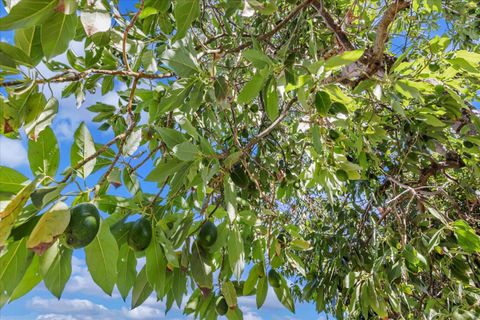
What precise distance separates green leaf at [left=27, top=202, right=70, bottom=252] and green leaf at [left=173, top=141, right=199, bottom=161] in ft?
1.05

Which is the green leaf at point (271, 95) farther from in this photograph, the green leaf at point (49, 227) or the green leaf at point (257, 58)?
the green leaf at point (49, 227)

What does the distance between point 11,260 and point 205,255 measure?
417 millimetres

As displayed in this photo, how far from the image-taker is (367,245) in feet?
8.05

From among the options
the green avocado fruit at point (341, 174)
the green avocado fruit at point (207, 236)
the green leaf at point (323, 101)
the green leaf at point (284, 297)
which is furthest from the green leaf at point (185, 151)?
the green avocado fruit at point (341, 174)

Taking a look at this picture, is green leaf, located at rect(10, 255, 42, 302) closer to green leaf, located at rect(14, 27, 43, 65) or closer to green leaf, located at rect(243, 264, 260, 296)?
green leaf, located at rect(14, 27, 43, 65)

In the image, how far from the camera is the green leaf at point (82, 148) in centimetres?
83

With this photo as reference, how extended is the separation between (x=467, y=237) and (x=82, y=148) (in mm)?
1482

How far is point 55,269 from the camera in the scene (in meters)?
0.69

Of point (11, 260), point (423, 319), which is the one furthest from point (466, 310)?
point (11, 260)

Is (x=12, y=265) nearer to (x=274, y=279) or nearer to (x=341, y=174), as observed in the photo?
(x=274, y=279)

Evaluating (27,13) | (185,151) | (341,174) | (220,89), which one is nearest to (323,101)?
(220,89)

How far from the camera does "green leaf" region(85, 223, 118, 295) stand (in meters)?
0.69

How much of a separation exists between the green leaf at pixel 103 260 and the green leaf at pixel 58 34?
1.10 ft

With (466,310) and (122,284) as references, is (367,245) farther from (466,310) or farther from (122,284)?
(122,284)
